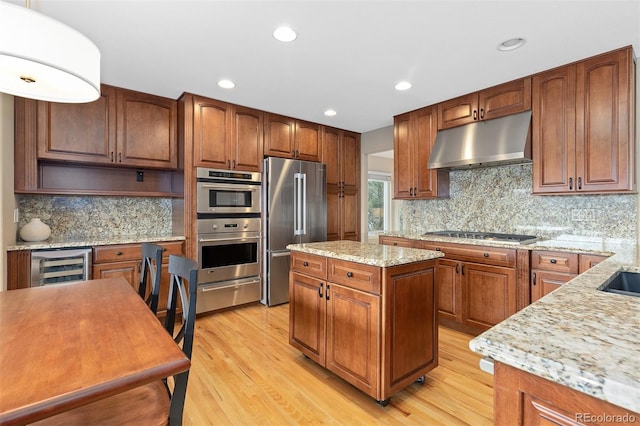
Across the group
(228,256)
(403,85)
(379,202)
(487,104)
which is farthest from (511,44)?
(379,202)

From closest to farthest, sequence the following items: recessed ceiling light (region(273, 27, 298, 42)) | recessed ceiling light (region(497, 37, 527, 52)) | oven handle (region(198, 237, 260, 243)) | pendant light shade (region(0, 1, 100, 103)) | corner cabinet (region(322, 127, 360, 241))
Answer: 1. pendant light shade (region(0, 1, 100, 103))
2. recessed ceiling light (region(273, 27, 298, 42))
3. recessed ceiling light (region(497, 37, 527, 52))
4. oven handle (region(198, 237, 260, 243))
5. corner cabinet (region(322, 127, 360, 241))

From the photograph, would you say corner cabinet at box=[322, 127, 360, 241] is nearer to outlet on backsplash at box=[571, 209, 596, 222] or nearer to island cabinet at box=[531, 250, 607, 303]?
island cabinet at box=[531, 250, 607, 303]

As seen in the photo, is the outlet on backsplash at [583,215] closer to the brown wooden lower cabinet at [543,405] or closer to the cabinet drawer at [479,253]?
the cabinet drawer at [479,253]

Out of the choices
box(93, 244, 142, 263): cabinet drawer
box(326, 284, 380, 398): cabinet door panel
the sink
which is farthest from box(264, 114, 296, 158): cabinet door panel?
the sink

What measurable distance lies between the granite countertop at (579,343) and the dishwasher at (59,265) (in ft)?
10.3

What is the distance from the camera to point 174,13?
6.33 ft

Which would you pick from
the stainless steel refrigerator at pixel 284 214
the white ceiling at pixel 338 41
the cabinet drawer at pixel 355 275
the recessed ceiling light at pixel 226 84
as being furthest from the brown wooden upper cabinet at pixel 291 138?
the cabinet drawer at pixel 355 275

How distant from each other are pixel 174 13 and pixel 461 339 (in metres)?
3.36

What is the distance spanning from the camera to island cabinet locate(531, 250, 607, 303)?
89.4 inches

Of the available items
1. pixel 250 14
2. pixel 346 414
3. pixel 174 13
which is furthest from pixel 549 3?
pixel 346 414

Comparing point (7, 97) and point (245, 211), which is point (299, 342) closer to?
point (245, 211)

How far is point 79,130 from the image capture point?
2969 millimetres

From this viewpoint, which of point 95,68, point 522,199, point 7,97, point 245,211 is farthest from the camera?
point 245,211

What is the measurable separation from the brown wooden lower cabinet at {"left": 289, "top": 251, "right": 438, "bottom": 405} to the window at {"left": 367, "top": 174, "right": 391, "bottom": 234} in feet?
14.3
